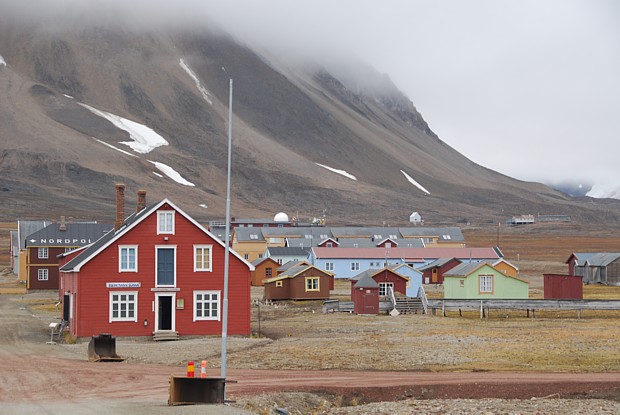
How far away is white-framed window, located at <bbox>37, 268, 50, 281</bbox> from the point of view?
3853 inches

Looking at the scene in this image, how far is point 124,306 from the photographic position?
5088 cm

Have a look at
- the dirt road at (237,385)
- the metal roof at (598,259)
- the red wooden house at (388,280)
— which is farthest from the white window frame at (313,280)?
the dirt road at (237,385)

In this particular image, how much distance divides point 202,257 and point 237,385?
802 inches

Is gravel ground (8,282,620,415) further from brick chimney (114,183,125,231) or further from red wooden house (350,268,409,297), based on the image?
red wooden house (350,268,409,297)

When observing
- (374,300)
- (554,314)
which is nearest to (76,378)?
(374,300)

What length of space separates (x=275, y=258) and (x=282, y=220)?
64.8 meters

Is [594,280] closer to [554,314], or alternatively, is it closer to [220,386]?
[554,314]

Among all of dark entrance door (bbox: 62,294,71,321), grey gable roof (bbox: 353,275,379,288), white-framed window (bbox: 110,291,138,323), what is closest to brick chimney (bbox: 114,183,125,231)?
dark entrance door (bbox: 62,294,71,321)

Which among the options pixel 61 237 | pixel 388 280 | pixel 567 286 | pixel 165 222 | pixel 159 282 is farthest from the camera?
pixel 61 237

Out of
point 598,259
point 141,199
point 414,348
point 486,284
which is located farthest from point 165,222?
point 598,259

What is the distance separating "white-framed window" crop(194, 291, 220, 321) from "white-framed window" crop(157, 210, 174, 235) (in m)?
3.53

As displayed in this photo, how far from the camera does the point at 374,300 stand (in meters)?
65.8

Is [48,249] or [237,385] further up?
[48,249]

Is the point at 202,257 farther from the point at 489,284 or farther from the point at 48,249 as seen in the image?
the point at 48,249
